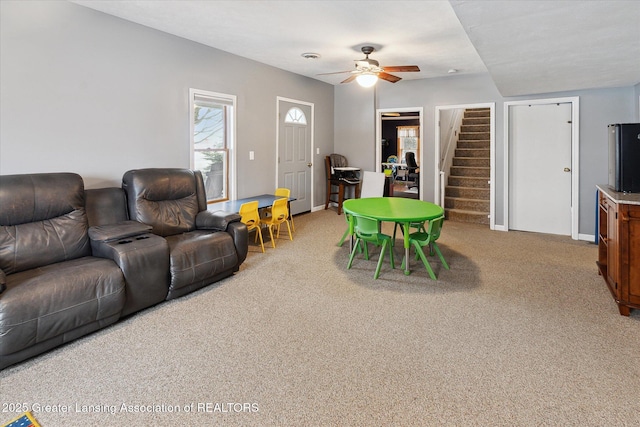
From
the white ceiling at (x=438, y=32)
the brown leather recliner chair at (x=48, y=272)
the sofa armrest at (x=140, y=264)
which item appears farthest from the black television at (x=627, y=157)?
Result: the brown leather recliner chair at (x=48, y=272)

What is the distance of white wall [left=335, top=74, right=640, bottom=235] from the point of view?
5184 millimetres

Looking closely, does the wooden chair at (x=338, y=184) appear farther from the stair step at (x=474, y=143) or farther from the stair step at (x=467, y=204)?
the stair step at (x=474, y=143)

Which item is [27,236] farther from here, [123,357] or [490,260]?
[490,260]

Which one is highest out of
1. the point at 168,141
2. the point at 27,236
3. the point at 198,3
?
the point at 198,3

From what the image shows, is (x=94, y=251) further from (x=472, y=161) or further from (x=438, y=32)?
(x=472, y=161)

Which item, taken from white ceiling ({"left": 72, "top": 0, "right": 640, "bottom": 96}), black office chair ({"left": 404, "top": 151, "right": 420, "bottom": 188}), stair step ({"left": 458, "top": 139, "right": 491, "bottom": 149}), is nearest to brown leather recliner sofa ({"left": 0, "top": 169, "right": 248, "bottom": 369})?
white ceiling ({"left": 72, "top": 0, "right": 640, "bottom": 96})

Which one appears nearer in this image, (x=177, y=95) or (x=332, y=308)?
(x=332, y=308)

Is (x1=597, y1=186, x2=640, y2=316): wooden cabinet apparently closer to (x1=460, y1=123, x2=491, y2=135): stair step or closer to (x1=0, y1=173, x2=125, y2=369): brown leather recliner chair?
(x1=0, y1=173, x2=125, y2=369): brown leather recliner chair

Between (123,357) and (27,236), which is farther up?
(27,236)

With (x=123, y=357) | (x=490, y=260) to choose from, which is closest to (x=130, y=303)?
(x=123, y=357)

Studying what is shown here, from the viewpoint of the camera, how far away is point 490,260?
438 centimetres

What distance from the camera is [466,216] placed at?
6.61 meters

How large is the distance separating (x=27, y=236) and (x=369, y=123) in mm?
5919

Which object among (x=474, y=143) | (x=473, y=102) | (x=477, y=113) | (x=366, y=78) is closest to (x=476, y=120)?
(x=477, y=113)
